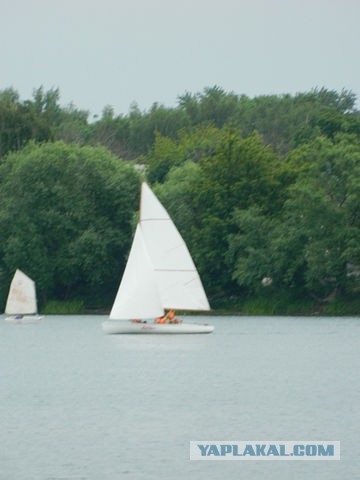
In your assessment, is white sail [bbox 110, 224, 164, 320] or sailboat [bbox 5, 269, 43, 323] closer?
white sail [bbox 110, 224, 164, 320]

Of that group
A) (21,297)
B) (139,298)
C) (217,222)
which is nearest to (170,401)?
(139,298)

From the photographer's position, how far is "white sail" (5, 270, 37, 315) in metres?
97.2

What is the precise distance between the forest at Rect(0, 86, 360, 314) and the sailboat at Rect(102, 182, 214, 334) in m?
18.7

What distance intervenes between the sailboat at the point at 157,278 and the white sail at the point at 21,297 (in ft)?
71.6

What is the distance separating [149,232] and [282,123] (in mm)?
119490

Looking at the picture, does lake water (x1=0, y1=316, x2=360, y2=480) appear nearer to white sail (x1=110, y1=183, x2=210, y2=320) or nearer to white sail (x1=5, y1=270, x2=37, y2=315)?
white sail (x1=110, y1=183, x2=210, y2=320)

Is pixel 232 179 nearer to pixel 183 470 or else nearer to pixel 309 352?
pixel 309 352

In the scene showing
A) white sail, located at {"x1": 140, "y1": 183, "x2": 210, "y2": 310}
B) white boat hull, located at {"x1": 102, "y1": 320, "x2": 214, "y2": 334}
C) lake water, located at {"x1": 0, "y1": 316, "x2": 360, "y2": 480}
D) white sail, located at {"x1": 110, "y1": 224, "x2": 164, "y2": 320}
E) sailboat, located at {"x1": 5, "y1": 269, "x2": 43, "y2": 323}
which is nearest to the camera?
lake water, located at {"x1": 0, "y1": 316, "x2": 360, "y2": 480}

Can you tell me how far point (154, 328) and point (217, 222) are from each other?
2424 centimetres

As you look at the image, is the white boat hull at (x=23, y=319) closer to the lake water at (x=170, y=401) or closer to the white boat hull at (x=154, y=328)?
the lake water at (x=170, y=401)

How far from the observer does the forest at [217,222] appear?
3762 inches

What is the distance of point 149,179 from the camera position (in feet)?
391

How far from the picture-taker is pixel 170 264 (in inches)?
2997

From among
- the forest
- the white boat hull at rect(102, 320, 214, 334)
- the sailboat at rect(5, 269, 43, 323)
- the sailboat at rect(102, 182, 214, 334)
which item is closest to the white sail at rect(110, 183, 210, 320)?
the sailboat at rect(102, 182, 214, 334)
